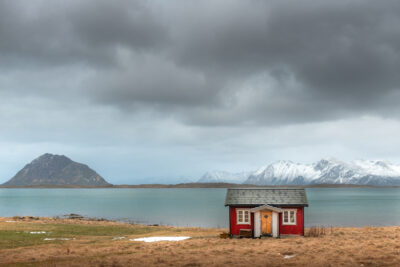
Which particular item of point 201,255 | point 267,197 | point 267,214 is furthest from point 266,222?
point 201,255

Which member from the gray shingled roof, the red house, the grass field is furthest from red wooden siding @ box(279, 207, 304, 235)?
the grass field

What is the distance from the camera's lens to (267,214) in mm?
44812

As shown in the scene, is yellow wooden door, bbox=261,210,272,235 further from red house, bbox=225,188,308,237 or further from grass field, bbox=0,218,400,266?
grass field, bbox=0,218,400,266

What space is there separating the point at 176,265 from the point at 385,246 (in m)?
18.9

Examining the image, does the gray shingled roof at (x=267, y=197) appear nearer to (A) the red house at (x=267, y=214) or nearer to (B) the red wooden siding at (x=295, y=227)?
(A) the red house at (x=267, y=214)

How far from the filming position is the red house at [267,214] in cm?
4456

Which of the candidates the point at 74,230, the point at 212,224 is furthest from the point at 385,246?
the point at 212,224

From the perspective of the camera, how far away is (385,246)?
3297 centimetres

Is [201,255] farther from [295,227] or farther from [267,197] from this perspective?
[295,227]

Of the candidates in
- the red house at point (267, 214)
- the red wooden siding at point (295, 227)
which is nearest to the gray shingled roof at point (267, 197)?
the red house at point (267, 214)

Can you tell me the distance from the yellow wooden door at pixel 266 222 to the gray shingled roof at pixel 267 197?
4.25 feet

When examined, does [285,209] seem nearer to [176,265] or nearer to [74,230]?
[176,265]

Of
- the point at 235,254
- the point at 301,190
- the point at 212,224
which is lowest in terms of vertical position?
the point at 212,224

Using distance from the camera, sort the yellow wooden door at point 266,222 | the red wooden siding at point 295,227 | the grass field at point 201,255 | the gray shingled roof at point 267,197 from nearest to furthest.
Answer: the grass field at point 201,255 → the yellow wooden door at point 266,222 → the red wooden siding at point 295,227 → the gray shingled roof at point 267,197
